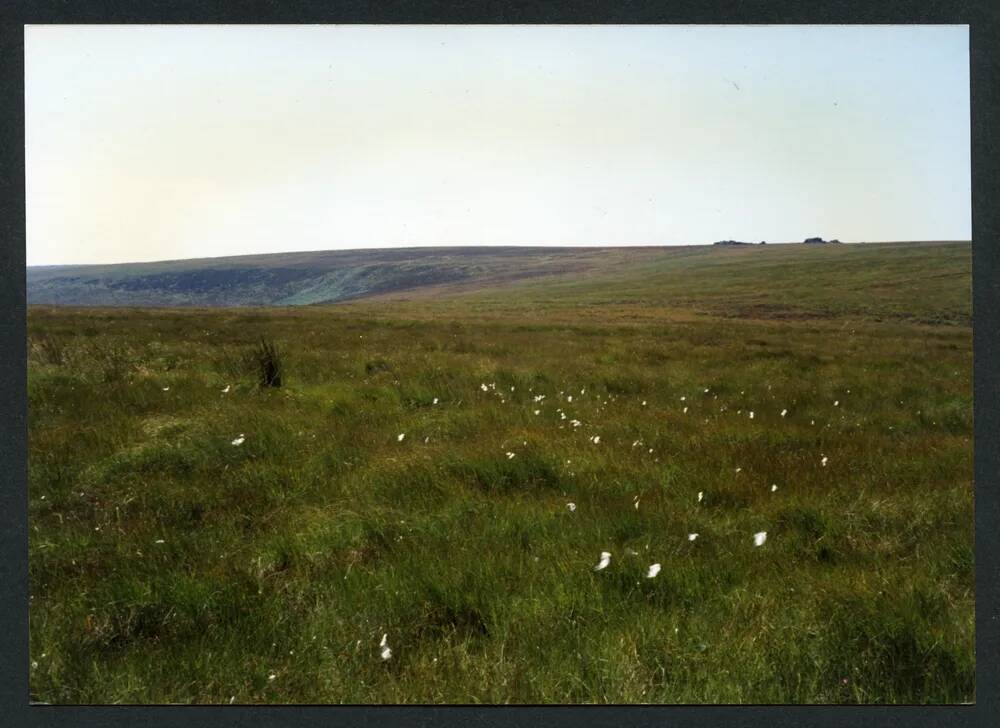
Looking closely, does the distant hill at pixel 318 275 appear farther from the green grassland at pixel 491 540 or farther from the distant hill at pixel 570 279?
the green grassland at pixel 491 540

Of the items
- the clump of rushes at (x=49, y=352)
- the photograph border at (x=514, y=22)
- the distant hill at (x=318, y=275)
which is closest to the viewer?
the photograph border at (x=514, y=22)

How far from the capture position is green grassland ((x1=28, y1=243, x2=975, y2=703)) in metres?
3.14

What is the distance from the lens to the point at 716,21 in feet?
11.9

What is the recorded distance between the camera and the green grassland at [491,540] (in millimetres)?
3137

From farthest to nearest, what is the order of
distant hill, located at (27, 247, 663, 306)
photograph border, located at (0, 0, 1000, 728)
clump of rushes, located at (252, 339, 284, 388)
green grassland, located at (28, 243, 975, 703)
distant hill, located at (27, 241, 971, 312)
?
distant hill, located at (27, 241, 971, 312)
distant hill, located at (27, 247, 663, 306)
clump of rushes, located at (252, 339, 284, 388)
photograph border, located at (0, 0, 1000, 728)
green grassland, located at (28, 243, 975, 703)

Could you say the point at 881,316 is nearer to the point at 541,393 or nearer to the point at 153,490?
the point at 541,393

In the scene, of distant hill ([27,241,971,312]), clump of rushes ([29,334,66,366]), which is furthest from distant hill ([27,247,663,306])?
clump of rushes ([29,334,66,366])

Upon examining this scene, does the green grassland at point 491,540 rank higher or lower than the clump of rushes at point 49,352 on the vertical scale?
lower

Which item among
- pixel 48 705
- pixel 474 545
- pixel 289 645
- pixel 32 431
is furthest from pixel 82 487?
pixel 474 545

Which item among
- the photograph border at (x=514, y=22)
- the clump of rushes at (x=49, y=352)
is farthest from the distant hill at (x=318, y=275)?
the photograph border at (x=514, y=22)

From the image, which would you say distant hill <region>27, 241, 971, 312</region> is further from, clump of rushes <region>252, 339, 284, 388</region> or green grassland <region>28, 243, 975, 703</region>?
green grassland <region>28, 243, 975, 703</region>

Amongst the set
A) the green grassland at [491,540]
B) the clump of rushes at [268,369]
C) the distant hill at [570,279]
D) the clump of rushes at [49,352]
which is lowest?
the green grassland at [491,540]

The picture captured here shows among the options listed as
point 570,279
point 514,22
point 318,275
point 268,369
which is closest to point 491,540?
point 514,22

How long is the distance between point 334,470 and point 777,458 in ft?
11.6
